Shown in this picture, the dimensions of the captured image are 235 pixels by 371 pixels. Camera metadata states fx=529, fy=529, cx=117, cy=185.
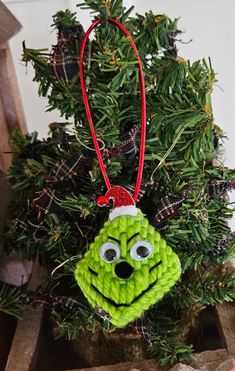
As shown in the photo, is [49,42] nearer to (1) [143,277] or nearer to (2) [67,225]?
(2) [67,225]

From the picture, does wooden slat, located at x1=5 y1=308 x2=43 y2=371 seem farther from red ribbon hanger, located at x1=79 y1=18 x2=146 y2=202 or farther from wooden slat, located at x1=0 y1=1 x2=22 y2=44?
wooden slat, located at x1=0 y1=1 x2=22 y2=44

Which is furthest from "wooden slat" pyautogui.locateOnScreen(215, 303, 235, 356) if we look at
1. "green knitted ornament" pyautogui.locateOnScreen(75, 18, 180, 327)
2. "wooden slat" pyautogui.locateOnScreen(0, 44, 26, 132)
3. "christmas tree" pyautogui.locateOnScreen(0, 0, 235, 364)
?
"wooden slat" pyautogui.locateOnScreen(0, 44, 26, 132)

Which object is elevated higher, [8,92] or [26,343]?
[8,92]

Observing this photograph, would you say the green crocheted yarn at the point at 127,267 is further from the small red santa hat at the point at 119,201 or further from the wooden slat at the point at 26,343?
the wooden slat at the point at 26,343

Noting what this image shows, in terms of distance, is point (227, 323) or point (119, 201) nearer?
point (119, 201)

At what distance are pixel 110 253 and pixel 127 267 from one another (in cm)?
2

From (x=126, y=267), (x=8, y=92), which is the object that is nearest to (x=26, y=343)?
(x=126, y=267)

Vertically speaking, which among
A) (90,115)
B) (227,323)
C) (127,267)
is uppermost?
(90,115)

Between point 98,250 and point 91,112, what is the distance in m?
0.13

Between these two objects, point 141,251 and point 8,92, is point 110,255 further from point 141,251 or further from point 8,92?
point 8,92

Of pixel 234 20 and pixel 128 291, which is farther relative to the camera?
pixel 234 20

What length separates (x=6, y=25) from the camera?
0.67 metres

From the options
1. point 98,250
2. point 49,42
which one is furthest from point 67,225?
point 49,42

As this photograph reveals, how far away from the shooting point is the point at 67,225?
52 centimetres
